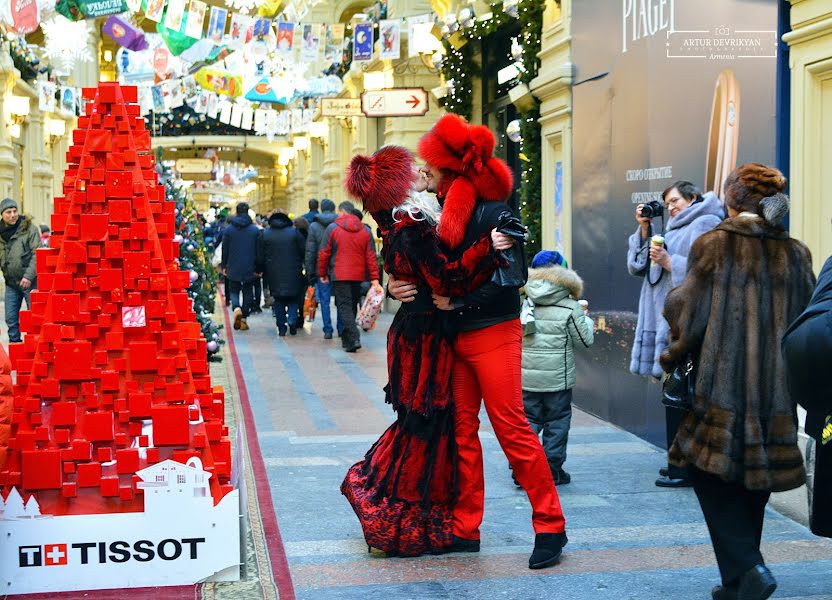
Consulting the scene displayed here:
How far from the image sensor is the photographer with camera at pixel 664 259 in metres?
6.78

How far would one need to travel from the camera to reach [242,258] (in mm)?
17422

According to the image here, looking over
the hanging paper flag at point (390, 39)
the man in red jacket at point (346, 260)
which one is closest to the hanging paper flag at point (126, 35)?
the hanging paper flag at point (390, 39)

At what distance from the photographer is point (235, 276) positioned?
1727 cm

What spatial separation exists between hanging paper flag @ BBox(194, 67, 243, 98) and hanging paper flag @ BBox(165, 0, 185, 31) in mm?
13946

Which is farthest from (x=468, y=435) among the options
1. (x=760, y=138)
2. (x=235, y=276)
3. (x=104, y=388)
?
(x=235, y=276)

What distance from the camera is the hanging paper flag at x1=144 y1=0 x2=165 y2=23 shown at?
59.4 feet

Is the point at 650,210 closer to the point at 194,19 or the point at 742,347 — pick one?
the point at 742,347

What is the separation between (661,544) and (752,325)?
152cm

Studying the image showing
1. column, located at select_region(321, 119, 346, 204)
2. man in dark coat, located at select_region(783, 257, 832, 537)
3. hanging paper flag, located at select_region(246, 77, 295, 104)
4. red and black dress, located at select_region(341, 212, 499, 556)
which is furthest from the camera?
column, located at select_region(321, 119, 346, 204)

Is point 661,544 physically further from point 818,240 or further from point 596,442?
point 596,442

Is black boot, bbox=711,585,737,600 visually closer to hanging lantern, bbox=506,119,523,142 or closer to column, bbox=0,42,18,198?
hanging lantern, bbox=506,119,523,142

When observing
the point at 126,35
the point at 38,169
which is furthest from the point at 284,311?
the point at 38,169

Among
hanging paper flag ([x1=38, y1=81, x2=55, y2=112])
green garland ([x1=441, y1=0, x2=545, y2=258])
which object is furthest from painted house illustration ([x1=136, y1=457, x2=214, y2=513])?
hanging paper flag ([x1=38, y1=81, x2=55, y2=112])

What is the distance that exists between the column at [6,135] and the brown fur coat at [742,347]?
2147 cm
